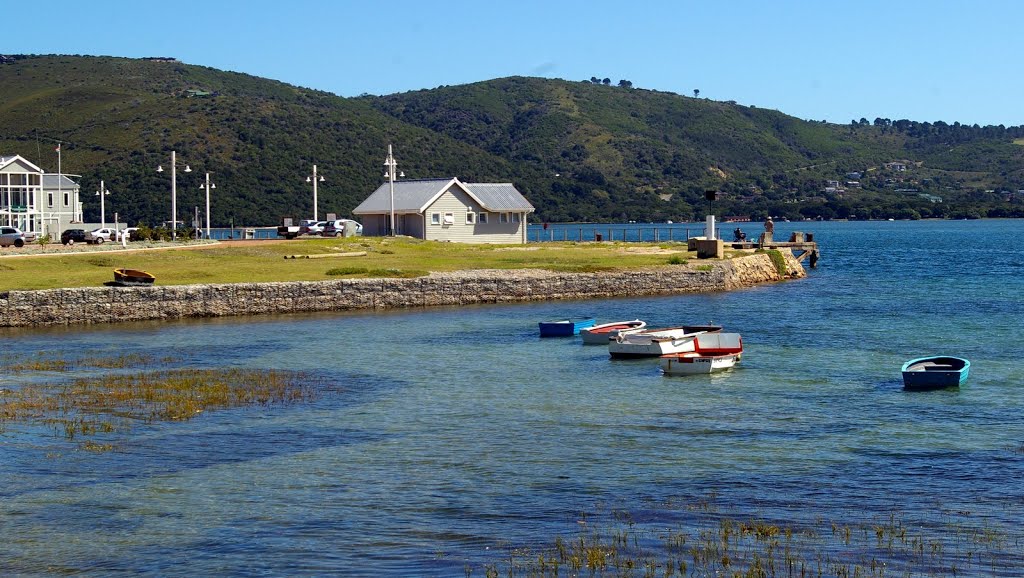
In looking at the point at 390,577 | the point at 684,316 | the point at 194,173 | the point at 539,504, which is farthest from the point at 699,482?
the point at 194,173

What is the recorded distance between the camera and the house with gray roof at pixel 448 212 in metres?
85.9

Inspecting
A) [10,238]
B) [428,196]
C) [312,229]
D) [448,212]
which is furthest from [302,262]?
[312,229]

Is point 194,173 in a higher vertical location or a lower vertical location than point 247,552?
higher

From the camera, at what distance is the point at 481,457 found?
21.2 meters

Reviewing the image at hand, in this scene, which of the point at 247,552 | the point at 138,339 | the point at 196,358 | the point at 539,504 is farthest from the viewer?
the point at 138,339

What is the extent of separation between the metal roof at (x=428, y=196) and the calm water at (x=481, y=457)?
4700cm

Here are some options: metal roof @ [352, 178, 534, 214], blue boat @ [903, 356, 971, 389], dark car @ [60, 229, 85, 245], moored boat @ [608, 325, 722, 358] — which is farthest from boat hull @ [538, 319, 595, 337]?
dark car @ [60, 229, 85, 245]

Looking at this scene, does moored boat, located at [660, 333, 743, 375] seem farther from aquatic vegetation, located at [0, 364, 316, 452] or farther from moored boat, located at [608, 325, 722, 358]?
aquatic vegetation, located at [0, 364, 316, 452]

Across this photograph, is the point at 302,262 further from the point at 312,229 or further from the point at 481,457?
the point at 481,457

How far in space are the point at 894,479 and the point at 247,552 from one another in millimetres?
10361

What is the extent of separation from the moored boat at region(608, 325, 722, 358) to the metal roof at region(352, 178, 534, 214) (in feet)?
162

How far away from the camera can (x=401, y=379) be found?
3144 centimetres

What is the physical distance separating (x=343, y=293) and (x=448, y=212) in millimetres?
34759

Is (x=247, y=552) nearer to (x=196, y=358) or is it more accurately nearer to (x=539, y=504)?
(x=539, y=504)
